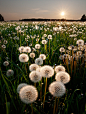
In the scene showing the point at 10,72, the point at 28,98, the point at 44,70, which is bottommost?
the point at 10,72

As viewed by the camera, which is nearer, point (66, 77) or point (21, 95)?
point (21, 95)

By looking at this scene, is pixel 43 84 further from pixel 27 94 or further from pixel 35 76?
pixel 27 94

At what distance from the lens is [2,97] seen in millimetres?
1264

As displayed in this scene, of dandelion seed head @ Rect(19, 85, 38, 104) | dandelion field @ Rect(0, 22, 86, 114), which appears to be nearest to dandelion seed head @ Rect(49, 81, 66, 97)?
dandelion field @ Rect(0, 22, 86, 114)

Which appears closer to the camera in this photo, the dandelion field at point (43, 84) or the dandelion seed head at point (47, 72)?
Result: the dandelion field at point (43, 84)

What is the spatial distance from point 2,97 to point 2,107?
11cm

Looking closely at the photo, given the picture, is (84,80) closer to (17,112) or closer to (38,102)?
(38,102)

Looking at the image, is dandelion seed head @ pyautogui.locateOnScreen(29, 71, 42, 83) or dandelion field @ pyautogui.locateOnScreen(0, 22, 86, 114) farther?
dandelion seed head @ pyautogui.locateOnScreen(29, 71, 42, 83)

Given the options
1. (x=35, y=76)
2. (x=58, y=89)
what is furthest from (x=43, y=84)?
(x=58, y=89)

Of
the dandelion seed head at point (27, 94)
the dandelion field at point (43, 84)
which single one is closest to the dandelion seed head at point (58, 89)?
the dandelion field at point (43, 84)

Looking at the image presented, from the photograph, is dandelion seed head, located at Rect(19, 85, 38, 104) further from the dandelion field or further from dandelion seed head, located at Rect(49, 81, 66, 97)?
dandelion seed head, located at Rect(49, 81, 66, 97)

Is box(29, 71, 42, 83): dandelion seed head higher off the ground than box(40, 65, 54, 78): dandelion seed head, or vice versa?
box(40, 65, 54, 78): dandelion seed head

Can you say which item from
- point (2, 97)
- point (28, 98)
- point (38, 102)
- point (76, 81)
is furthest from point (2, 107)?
point (76, 81)

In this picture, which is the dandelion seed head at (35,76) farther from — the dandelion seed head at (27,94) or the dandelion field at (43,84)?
the dandelion seed head at (27,94)
